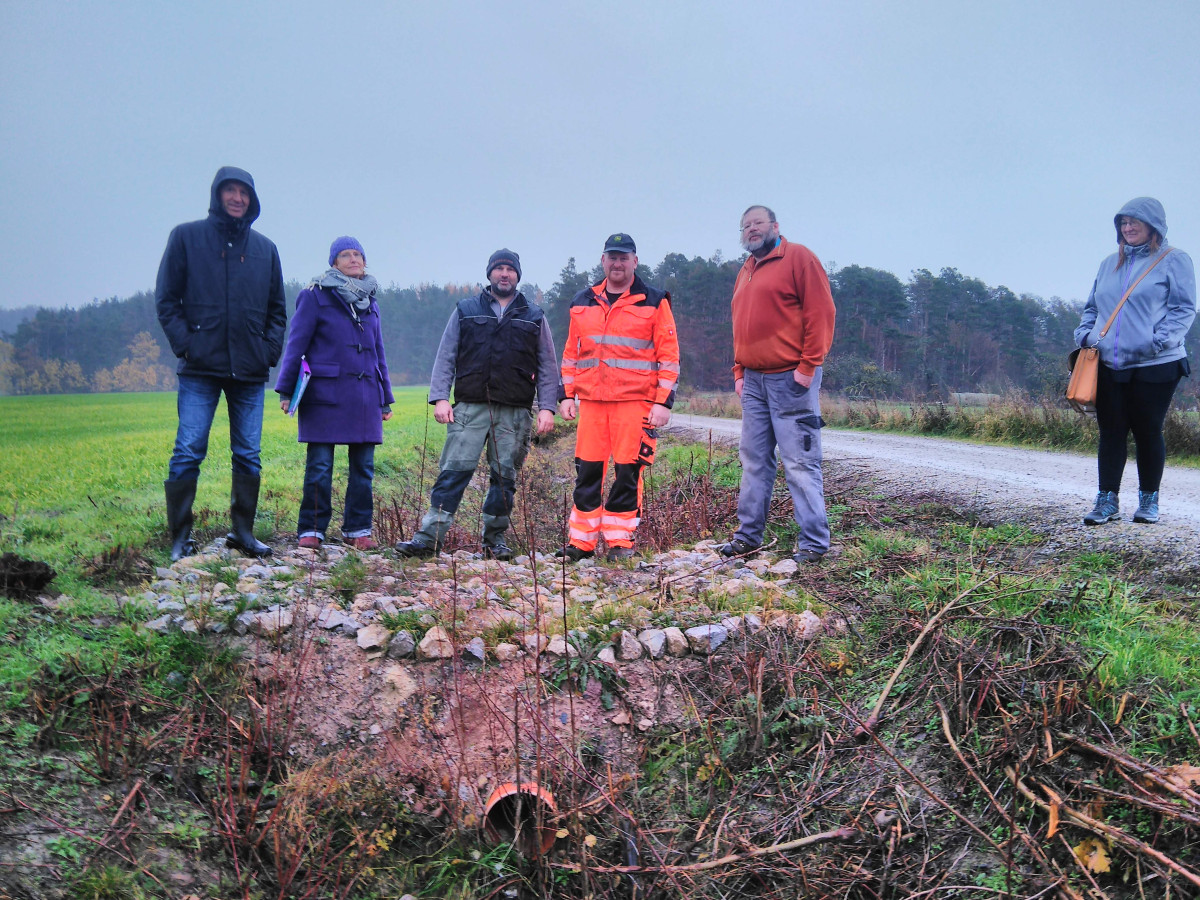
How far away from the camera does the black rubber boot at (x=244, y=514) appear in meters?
4.89

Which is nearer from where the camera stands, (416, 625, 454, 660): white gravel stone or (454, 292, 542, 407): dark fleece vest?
(416, 625, 454, 660): white gravel stone

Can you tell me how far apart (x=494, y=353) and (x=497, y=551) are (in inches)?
57.6

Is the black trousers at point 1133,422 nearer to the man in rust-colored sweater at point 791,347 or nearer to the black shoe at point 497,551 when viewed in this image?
the man in rust-colored sweater at point 791,347

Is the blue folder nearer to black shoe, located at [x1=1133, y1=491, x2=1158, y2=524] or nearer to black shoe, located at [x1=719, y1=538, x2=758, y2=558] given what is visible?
black shoe, located at [x1=719, y1=538, x2=758, y2=558]

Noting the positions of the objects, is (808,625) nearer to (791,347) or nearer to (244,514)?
(791,347)

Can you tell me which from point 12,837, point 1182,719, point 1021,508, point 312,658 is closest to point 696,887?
point 1182,719

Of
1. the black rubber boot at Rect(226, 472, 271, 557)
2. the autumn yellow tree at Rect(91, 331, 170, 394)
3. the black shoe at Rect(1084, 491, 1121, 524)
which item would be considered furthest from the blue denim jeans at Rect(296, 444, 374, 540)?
the autumn yellow tree at Rect(91, 331, 170, 394)

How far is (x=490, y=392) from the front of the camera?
16.4 ft

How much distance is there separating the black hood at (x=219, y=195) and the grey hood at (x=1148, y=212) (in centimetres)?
594

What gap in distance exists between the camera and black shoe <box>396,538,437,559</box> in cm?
494

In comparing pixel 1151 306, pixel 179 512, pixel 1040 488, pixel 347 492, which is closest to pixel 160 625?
pixel 179 512

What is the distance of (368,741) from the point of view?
297 centimetres

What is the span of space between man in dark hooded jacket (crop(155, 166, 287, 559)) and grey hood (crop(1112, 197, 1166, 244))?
5.94 m

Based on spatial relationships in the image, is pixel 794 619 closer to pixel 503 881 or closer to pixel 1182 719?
pixel 1182 719
